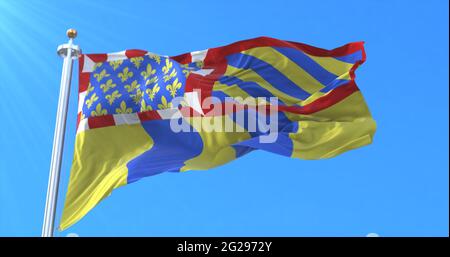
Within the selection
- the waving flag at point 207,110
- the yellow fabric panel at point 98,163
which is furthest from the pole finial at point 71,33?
the yellow fabric panel at point 98,163

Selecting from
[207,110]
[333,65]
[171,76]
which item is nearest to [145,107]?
[171,76]

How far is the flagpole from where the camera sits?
10.6 metres

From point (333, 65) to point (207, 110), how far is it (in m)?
2.42

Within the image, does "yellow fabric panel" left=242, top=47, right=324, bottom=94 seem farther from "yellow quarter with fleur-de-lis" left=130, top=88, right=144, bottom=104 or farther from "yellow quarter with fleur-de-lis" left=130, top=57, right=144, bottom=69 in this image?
"yellow quarter with fleur-de-lis" left=130, top=88, right=144, bottom=104

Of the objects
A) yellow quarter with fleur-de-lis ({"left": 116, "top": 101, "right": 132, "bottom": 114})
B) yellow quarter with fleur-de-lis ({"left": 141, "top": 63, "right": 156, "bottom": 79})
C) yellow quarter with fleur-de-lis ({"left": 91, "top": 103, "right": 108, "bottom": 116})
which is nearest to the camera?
yellow quarter with fleur-de-lis ({"left": 91, "top": 103, "right": 108, "bottom": 116})

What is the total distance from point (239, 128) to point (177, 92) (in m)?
1.17

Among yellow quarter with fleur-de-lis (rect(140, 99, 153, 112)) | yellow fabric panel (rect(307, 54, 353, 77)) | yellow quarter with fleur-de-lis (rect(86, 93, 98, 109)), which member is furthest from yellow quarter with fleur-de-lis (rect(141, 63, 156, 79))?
yellow fabric panel (rect(307, 54, 353, 77))

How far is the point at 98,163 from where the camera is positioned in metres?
12.3

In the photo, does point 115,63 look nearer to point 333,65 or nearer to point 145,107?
point 145,107

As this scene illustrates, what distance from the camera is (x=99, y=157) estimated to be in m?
12.4

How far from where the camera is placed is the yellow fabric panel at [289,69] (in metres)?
13.5

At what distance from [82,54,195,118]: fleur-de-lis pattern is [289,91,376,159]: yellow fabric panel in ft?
6.80
